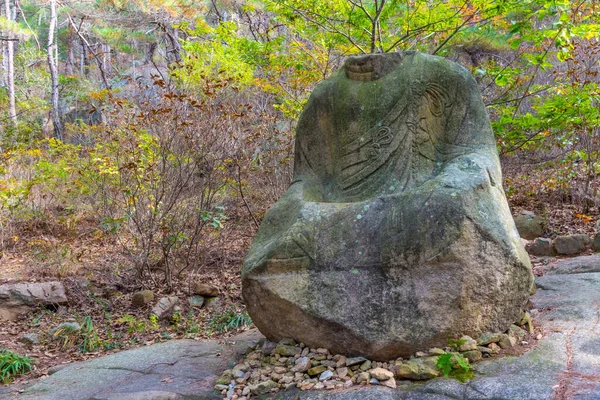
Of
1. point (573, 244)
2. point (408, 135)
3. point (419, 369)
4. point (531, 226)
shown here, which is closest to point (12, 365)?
point (419, 369)

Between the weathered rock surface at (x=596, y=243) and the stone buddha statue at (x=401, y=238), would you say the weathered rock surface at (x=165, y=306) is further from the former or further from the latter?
the weathered rock surface at (x=596, y=243)

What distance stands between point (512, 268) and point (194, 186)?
12.9ft

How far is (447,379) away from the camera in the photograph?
266 cm

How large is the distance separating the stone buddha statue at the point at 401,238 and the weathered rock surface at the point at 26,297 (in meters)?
3.49

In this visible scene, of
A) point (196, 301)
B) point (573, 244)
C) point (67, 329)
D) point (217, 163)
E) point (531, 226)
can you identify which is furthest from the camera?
point (531, 226)

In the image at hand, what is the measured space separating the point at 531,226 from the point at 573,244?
3.22ft

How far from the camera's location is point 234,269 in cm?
655

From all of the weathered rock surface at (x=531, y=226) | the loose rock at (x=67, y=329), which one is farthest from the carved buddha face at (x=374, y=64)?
the weathered rock surface at (x=531, y=226)

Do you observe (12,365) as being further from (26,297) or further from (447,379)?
(447,379)

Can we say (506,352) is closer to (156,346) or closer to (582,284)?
(582,284)

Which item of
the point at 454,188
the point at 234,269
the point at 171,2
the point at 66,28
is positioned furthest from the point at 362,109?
the point at 66,28

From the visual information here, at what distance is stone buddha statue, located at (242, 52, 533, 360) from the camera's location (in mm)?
2844

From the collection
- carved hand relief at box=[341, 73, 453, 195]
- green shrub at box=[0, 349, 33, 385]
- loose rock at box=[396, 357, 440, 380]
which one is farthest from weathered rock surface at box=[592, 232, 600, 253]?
green shrub at box=[0, 349, 33, 385]

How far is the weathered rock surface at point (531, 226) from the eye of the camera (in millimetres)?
6703
